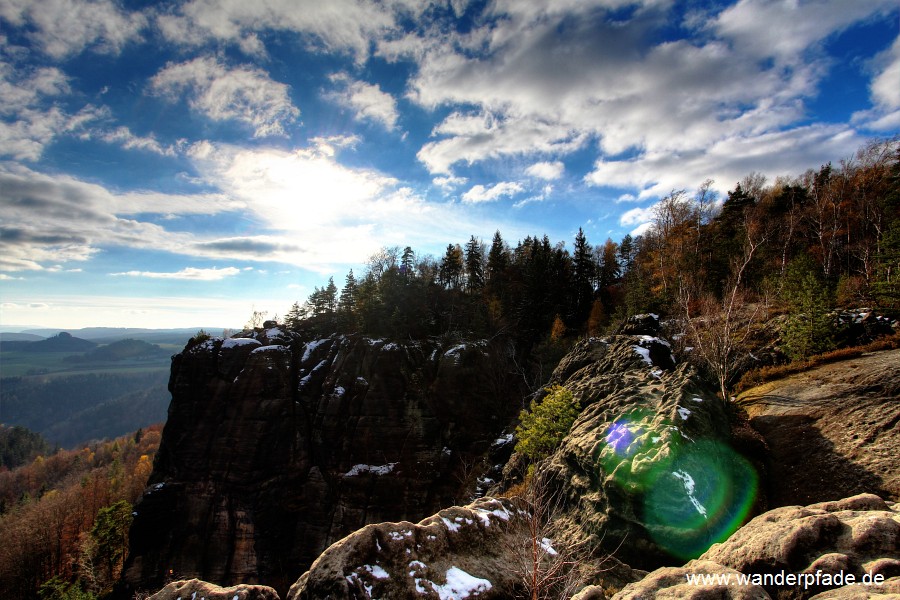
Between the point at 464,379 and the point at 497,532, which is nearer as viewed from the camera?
the point at 497,532

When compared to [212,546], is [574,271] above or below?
above

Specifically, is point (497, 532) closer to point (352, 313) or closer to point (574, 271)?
point (352, 313)

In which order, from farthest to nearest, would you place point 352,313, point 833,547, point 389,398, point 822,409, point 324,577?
point 352,313 → point 389,398 → point 822,409 → point 324,577 → point 833,547

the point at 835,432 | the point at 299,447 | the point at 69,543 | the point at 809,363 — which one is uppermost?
the point at 809,363

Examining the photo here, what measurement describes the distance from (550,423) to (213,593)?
17.5 meters

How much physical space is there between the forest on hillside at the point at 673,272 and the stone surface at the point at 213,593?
28.4 meters

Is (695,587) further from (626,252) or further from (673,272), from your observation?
(626,252)

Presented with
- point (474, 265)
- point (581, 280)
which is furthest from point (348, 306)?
point (581, 280)

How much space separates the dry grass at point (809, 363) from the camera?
61.1ft

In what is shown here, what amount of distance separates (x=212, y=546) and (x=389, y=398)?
24.2 metres

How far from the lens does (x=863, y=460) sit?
1223 cm

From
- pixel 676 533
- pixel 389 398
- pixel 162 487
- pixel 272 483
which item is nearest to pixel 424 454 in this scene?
pixel 389 398

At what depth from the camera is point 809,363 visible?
64.3 feet

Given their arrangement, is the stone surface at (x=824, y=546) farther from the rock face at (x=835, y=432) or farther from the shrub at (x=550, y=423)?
the shrub at (x=550, y=423)
